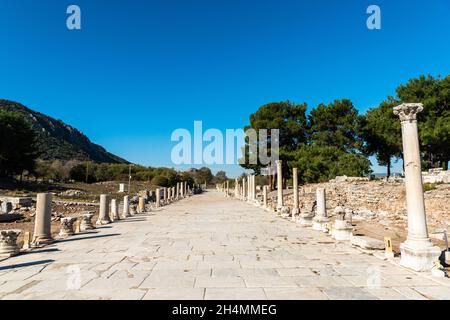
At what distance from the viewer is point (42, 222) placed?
8641 mm

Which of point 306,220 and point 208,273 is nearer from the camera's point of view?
point 208,273

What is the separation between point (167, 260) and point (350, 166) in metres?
28.7

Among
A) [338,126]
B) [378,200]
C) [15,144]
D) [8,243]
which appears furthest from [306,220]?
[15,144]

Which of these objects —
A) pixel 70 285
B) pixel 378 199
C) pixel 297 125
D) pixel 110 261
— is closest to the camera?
pixel 70 285

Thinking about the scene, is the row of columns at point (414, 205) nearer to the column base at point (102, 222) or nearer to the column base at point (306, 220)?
the column base at point (306, 220)

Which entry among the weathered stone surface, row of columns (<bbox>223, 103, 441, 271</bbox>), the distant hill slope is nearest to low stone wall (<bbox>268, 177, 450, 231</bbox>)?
the weathered stone surface

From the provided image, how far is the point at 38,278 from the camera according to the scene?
5.08 metres

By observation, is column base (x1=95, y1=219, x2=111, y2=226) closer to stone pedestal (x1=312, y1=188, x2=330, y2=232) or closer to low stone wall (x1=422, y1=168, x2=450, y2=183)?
stone pedestal (x1=312, y1=188, x2=330, y2=232)

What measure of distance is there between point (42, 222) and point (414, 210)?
31.2 ft

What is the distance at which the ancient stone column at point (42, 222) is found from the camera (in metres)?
8.44

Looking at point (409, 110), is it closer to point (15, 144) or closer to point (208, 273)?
point (208, 273)

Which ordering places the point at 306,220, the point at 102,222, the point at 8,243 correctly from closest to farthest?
the point at 8,243 → the point at 306,220 → the point at 102,222
